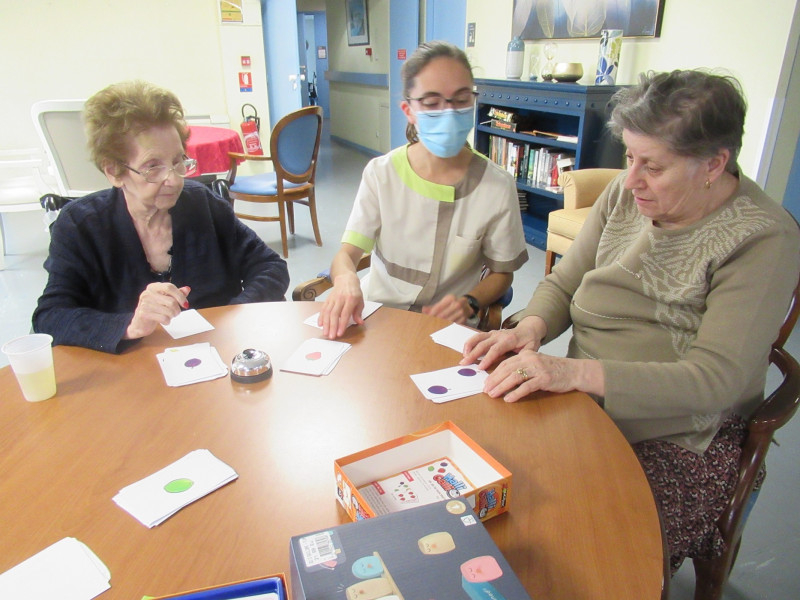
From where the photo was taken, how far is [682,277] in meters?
1.13

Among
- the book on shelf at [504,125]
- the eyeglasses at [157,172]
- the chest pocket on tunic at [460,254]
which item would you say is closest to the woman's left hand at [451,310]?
the chest pocket on tunic at [460,254]

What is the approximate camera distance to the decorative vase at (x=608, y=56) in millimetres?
3527

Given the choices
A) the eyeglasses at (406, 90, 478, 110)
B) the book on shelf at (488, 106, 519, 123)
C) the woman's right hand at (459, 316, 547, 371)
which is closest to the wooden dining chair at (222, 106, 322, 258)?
the book on shelf at (488, 106, 519, 123)

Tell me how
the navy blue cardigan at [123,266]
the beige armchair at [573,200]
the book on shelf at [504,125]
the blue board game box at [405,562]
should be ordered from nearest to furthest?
the blue board game box at [405,562] → the navy blue cardigan at [123,266] → the beige armchair at [573,200] → the book on shelf at [504,125]

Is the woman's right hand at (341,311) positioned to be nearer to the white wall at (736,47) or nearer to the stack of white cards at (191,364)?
the stack of white cards at (191,364)

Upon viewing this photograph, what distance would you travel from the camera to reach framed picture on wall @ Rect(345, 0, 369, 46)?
296 inches

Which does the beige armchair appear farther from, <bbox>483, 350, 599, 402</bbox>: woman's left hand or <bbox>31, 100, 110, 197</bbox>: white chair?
<bbox>31, 100, 110, 197</bbox>: white chair

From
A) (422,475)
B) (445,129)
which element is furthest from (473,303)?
(422,475)

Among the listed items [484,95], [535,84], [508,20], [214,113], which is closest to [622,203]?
[535,84]

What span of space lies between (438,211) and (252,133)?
437cm

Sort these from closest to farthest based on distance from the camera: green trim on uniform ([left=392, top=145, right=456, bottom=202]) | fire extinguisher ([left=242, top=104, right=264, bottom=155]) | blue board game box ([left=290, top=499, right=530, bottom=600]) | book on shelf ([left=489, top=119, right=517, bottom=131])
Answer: blue board game box ([left=290, top=499, right=530, bottom=600]) < green trim on uniform ([left=392, top=145, right=456, bottom=202]) < book on shelf ([left=489, top=119, right=517, bottom=131]) < fire extinguisher ([left=242, top=104, right=264, bottom=155])

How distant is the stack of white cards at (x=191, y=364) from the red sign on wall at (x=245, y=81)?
18.2 feet

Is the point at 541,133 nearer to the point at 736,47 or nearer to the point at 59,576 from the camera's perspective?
the point at 736,47

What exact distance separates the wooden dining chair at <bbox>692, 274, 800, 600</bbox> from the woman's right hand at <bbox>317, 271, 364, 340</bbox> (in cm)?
87
